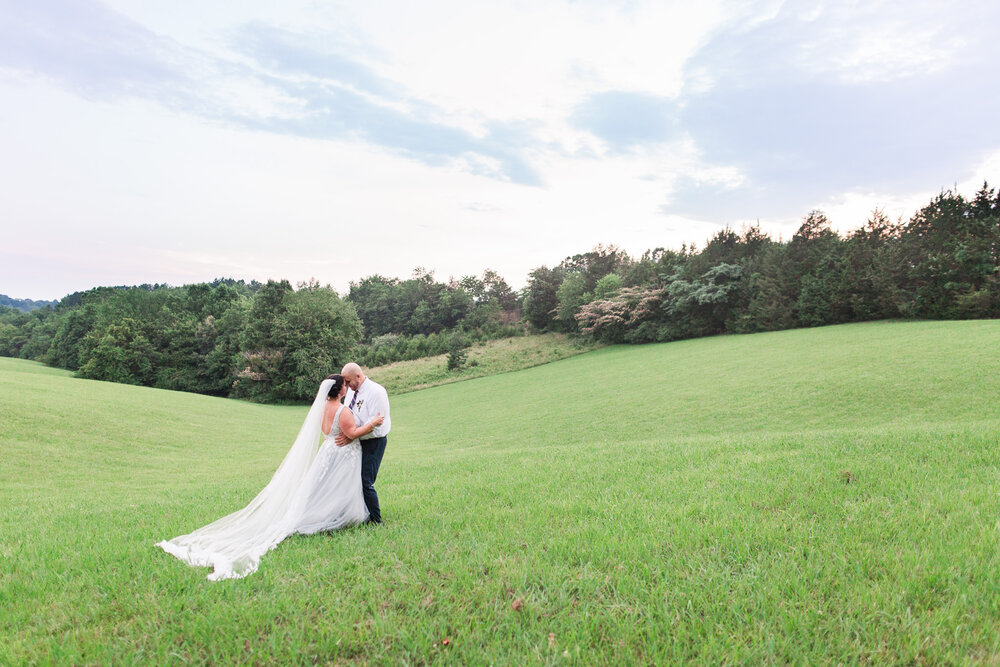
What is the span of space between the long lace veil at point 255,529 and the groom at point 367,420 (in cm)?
30

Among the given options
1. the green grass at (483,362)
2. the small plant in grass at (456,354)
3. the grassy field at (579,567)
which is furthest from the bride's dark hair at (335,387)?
the small plant in grass at (456,354)

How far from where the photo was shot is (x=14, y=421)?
16234 mm

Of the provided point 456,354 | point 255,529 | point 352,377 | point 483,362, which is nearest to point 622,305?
point 483,362

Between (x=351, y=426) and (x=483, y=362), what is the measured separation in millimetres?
45592

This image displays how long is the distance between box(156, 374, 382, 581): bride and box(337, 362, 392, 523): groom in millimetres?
94

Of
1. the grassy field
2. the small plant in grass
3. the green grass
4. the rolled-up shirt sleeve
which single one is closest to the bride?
the rolled-up shirt sleeve

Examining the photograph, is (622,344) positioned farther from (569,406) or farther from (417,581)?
(417,581)

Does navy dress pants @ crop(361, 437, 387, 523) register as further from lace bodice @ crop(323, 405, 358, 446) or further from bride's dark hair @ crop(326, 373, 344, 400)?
bride's dark hair @ crop(326, 373, 344, 400)

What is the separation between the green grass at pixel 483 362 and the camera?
4822 centimetres

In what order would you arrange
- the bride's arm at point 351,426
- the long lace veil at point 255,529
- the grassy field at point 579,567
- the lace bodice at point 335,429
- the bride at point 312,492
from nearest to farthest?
1. the grassy field at point 579,567
2. the long lace veil at point 255,529
3. the bride at point 312,492
4. the bride's arm at point 351,426
5. the lace bodice at point 335,429

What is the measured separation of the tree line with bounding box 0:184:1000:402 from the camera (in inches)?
1372

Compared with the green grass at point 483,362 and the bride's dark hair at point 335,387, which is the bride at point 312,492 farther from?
the green grass at point 483,362

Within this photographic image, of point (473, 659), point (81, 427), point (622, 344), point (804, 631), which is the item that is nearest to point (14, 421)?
point (81, 427)

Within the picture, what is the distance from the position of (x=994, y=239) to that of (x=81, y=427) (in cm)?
5052
